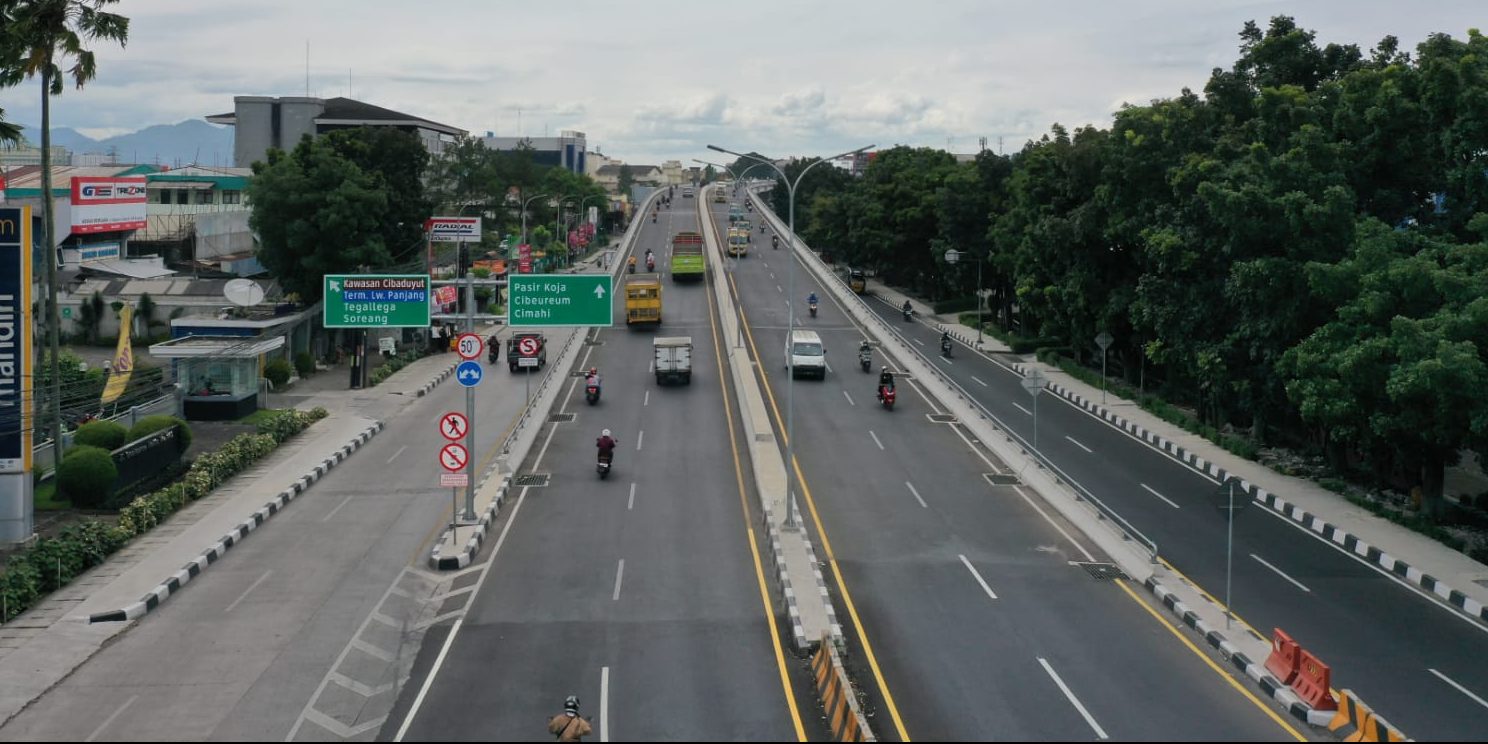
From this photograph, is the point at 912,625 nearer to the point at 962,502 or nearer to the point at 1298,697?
the point at 1298,697

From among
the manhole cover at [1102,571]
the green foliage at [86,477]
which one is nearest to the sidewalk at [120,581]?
the green foliage at [86,477]

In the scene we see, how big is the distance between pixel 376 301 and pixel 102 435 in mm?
8866

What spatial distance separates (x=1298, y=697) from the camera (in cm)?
1720

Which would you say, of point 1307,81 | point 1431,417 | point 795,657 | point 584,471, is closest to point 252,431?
point 584,471

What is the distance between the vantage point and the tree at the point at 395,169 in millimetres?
60750

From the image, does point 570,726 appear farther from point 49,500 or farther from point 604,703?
point 49,500

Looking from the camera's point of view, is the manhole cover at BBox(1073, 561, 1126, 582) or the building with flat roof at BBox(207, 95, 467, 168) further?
the building with flat roof at BBox(207, 95, 467, 168)

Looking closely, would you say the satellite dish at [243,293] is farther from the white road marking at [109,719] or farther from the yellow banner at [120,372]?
the white road marking at [109,719]

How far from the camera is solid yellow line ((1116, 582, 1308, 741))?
16.6 m

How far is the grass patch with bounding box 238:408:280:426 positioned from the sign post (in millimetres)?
13378

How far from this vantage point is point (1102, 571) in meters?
24.8

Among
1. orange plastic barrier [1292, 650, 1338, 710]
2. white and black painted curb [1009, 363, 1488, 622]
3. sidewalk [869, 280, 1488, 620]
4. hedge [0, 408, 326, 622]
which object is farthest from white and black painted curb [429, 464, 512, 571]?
sidewalk [869, 280, 1488, 620]

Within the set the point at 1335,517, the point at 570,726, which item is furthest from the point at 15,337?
the point at 1335,517

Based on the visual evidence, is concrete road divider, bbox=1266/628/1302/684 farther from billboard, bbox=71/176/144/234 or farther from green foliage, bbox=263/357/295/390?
billboard, bbox=71/176/144/234
